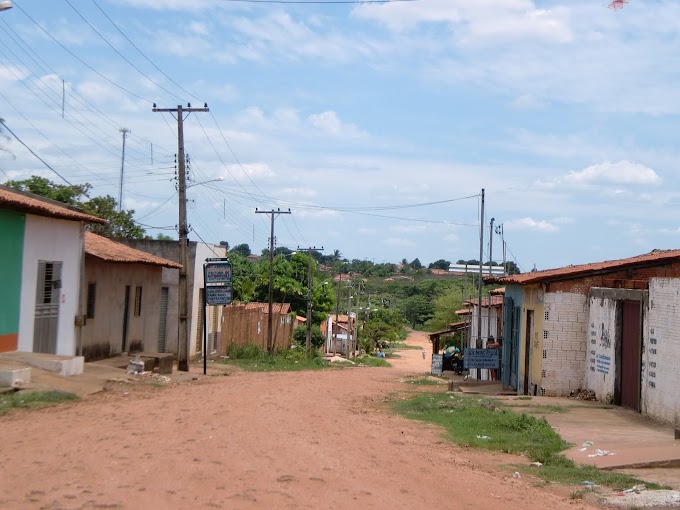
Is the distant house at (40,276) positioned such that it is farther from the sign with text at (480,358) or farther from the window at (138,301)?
the sign with text at (480,358)

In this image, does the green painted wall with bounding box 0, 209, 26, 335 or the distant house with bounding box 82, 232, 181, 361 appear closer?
the green painted wall with bounding box 0, 209, 26, 335

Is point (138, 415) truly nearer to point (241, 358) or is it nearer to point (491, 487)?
point (491, 487)

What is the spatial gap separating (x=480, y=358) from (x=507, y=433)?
39.1ft

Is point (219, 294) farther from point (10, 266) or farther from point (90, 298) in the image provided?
point (10, 266)

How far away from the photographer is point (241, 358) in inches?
1535

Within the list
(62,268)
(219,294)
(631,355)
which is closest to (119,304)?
(219,294)

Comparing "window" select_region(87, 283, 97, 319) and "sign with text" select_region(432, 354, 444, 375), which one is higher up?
"window" select_region(87, 283, 97, 319)

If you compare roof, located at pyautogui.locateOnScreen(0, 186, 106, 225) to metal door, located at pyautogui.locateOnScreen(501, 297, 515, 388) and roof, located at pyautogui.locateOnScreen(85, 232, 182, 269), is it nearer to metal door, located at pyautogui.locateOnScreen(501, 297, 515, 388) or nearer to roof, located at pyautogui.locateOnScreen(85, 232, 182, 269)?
roof, located at pyautogui.locateOnScreen(85, 232, 182, 269)

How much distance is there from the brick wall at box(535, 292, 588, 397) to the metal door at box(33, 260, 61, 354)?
12.6 meters

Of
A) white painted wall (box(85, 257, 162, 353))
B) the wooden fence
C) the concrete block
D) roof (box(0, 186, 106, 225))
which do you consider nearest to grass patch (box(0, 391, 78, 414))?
the concrete block

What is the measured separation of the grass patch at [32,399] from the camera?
13.7 metres

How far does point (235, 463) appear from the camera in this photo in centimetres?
930

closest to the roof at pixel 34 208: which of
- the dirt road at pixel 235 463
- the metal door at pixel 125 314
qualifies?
the dirt road at pixel 235 463

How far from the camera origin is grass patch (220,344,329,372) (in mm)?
35250
